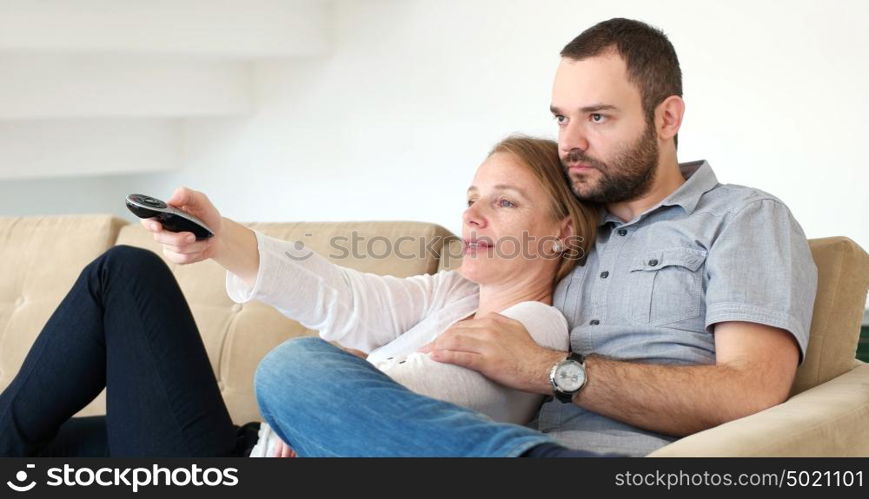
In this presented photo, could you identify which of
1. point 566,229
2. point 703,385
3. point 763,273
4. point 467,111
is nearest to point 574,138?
point 566,229

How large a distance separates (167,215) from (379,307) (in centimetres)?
45

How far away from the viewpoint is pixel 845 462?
1494 millimetres

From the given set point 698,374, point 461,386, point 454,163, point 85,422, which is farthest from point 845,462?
point 454,163

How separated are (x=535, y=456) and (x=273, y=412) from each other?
1.40ft

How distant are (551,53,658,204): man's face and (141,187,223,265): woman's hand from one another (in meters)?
0.60

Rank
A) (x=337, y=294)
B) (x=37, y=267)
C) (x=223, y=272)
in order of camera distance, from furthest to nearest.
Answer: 1. (x=37, y=267)
2. (x=223, y=272)
3. (x=337, y=294)

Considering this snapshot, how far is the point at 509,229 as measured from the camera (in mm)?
1929

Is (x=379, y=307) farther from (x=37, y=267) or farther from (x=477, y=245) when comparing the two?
(x=37, y=267)

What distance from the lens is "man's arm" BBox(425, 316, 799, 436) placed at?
5.30ft

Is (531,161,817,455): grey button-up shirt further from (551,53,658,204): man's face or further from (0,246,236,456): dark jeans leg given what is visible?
(0,246,236,456): dark jeans leg

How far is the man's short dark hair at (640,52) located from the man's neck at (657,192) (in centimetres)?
9

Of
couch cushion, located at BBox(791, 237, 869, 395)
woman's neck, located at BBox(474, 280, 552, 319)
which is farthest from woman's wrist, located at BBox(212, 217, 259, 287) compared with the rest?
couch cushion, located at BBox(791, 237, 869, 395)

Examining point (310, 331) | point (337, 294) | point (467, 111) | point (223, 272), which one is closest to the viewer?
point (337, 294)

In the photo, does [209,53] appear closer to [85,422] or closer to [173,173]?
[173,173]
